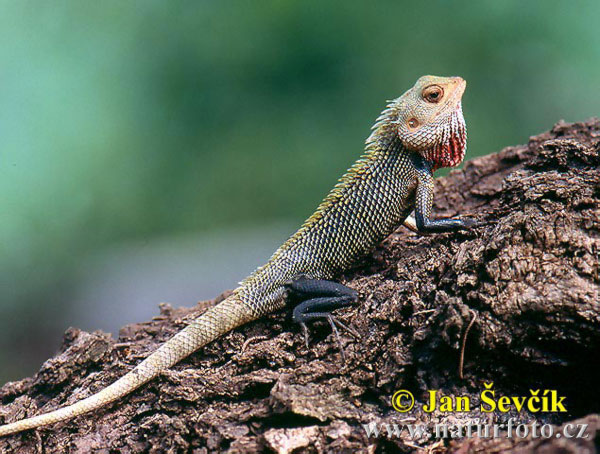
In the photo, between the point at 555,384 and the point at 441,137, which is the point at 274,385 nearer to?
the point at 555,384

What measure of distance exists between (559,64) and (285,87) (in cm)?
390

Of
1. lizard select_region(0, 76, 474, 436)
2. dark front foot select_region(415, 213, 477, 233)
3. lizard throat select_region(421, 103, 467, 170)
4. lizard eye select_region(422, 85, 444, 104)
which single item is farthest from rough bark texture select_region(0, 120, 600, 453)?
lizard eye select_region(422, 85, 444, 104)

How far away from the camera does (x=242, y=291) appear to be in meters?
4.08

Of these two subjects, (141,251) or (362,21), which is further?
(141,251)

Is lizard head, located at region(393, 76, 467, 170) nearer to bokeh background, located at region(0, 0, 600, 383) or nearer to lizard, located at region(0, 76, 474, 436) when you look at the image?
lizard, located at region(0, 76, 474, 436)

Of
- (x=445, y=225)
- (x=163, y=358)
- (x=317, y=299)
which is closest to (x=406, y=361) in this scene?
(x=317, y=299)

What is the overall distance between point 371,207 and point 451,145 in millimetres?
926

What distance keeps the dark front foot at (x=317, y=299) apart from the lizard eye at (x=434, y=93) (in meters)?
1.83

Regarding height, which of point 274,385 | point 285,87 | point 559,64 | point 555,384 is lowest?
point 555,384

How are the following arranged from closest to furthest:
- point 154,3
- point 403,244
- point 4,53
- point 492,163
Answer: point 403,244, point 492,163, point 4,53, point 154,3

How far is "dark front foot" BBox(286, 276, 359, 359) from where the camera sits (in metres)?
3.64

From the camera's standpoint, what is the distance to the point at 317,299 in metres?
3.80

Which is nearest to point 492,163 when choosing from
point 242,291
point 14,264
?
point 242,291

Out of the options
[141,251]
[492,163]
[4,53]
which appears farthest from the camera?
[141,251]
